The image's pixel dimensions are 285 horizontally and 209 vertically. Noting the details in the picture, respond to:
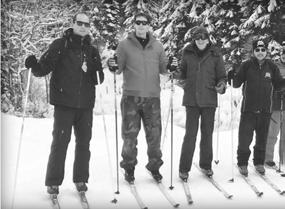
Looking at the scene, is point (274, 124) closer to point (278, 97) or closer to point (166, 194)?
point (278, 97)

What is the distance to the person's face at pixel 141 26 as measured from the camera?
4641mm

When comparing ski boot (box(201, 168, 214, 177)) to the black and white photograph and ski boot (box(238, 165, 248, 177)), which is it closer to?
the black and white photograph

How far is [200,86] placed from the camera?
483cm

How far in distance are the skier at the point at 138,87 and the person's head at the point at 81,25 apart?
57cm

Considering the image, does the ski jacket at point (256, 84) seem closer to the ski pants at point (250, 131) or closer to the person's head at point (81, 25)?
the ski pants at point (250, 131)

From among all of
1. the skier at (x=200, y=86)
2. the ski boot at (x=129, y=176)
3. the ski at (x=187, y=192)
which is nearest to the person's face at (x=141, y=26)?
the skier at (x=200, y=86)

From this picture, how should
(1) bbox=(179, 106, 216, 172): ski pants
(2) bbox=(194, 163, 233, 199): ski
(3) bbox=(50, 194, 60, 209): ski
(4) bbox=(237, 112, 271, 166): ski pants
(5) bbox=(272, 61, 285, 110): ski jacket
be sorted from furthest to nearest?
(5) bbox=(272, 61, 285, 110): ski jacket
(4) bbox=(237, 112, 271, 166): ski pants
(1) bbox=(179, 106, 216, 172): ski pants
(2) bbox=(194, 163, 233, 199): ski
(3) bbox=(50, 194, 60, 209): ski

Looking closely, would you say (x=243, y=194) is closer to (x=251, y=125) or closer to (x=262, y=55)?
(x=251, y=125)

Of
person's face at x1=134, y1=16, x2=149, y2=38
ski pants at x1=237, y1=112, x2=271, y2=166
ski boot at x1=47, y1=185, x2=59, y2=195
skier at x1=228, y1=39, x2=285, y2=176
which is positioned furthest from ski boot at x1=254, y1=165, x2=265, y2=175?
ski boot at x1=47, y1=185, x2=59, y2=195

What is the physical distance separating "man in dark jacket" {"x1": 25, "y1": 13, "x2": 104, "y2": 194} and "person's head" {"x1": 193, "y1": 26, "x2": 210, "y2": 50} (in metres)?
1.41

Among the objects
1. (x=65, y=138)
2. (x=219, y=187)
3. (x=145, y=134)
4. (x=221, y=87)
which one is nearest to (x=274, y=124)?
(x=221, y=87)

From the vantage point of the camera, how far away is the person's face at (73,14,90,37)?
418cm

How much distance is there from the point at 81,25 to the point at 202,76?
1.65 metres

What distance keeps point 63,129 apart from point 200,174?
207 centimetres
